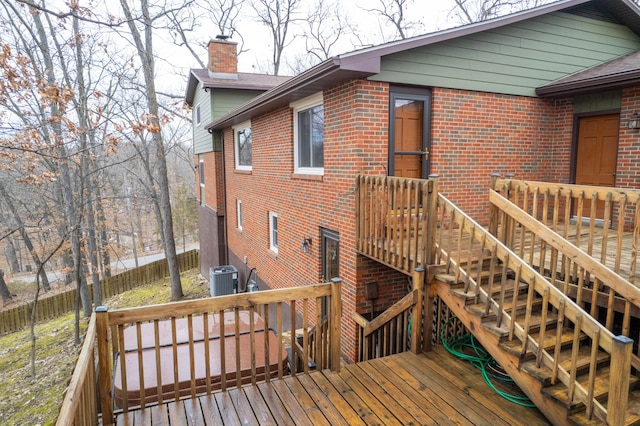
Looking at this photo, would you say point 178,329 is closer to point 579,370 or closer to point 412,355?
point 412,355

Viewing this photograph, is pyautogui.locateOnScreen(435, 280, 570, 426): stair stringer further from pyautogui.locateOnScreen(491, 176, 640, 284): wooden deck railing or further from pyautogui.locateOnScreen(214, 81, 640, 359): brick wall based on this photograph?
pyautogui.locateOnScreen(214, 81, 640, 359): brick wall

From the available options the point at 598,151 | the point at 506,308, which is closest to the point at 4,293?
the point at 506,308

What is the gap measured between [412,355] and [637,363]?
7.05ft

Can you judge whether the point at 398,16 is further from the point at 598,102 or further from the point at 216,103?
the point at 598,102

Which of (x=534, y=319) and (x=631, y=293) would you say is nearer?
(x=631, y=293)

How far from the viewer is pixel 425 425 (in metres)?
A: 3.45

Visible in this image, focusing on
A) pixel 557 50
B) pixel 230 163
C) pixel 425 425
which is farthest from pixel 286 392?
pixel 230 163

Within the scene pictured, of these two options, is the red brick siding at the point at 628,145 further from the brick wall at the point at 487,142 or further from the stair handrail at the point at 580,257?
the stair handrail at the point at 580,257

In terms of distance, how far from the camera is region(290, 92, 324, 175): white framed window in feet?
23.2

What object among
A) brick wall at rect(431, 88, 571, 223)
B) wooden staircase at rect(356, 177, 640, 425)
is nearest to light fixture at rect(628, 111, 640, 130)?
brick wall at rect(431, 88, 571, 223)

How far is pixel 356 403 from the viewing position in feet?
12.2

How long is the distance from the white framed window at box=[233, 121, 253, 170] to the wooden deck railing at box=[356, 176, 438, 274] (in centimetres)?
617

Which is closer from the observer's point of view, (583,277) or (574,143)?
(583,277)

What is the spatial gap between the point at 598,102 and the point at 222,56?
12.1 metres
